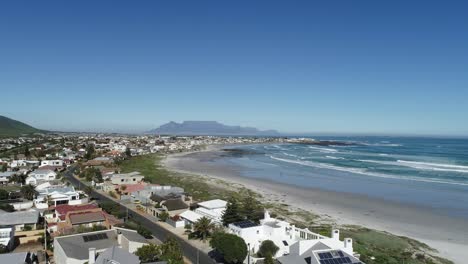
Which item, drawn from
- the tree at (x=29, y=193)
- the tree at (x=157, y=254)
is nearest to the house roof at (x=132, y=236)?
the tree at (x=157, y=254)

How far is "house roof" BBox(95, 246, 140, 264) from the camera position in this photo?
19.1 m

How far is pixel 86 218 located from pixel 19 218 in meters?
5.83

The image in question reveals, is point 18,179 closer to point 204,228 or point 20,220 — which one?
point 20,220

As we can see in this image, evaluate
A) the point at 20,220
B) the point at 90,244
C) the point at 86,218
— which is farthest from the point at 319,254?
the point at 20,220

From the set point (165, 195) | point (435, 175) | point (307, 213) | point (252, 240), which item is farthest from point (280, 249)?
point (435, 175)

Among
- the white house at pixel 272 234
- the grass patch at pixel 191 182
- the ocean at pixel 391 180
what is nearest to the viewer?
the white house at pixel 272 234

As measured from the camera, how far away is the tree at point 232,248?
23203 mm

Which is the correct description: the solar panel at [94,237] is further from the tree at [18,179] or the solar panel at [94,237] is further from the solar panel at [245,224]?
the tree at [18,179]

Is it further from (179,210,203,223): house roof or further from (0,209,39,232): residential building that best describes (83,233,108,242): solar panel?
(179,210,203,223): house roof

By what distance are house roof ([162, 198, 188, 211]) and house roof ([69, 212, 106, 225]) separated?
824cm

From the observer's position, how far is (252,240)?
2561 cm

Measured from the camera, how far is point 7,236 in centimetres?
2720

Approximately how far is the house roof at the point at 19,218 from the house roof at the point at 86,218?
3.48 m

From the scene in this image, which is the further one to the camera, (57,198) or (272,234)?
(57,198)
